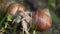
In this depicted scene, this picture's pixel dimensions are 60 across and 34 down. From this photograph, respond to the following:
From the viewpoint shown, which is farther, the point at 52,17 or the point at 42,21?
the point at 52,17

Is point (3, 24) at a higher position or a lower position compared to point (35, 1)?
lower

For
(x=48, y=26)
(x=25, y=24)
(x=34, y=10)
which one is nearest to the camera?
(x=25, y=24)

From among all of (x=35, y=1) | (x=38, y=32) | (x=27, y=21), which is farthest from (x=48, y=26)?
(x=35, y=1)

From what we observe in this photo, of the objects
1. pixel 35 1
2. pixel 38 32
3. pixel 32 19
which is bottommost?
pixel 38 32

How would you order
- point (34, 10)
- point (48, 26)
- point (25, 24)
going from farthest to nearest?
point (34, 10) → point (48, 26) → point (25, 24)

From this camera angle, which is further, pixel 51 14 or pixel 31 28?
pixel 51 14

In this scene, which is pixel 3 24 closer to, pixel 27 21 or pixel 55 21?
pixel 27 21
